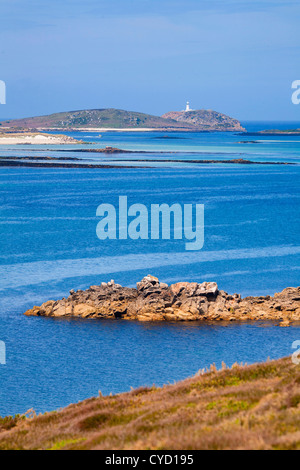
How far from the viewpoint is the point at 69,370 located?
2611 cm

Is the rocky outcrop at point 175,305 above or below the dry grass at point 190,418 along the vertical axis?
above

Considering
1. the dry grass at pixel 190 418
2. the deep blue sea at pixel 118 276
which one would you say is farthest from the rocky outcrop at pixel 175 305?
the dry grass at pixel 190 418

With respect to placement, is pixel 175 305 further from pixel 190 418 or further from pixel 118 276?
pixel 190 418

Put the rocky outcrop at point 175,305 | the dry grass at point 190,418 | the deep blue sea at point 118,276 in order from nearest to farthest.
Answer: the dry grass at point 190,418, the deep blue sea at point 118,276, the rocky outcrop at point 175,305

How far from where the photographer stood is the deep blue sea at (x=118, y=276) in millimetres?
25734

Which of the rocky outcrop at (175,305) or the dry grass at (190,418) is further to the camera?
the rocky outcrop at (175,305)

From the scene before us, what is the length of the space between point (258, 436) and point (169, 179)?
3817 inches

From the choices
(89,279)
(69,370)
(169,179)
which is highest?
(169,179)

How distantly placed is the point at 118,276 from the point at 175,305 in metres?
7.97

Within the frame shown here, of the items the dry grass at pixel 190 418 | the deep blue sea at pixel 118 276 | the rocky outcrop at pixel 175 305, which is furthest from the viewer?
the rocky outcrop at pixel 175 305

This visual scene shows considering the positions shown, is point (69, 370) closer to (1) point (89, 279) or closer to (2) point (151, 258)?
(1) point (89, 279)

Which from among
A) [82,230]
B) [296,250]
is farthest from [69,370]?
[82,230]

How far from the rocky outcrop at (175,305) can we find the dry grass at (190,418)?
15.4 metres

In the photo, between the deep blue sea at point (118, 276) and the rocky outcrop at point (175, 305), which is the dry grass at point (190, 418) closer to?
the deep blue sea at point (118, 276)
